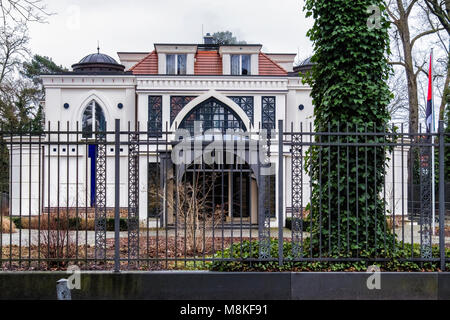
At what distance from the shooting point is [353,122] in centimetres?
708

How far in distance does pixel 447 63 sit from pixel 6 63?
25230 mm

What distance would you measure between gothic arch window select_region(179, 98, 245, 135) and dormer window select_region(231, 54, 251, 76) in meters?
2.70

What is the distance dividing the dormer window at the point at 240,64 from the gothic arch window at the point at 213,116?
2698mm

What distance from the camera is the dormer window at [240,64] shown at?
2308 centimetres

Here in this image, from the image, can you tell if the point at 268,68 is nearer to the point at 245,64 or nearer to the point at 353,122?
the point at 245,64

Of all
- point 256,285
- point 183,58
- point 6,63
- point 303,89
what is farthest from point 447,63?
point 6,63

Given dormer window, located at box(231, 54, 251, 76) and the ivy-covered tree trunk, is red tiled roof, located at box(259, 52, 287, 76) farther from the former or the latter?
the ivy-covered tree trunk

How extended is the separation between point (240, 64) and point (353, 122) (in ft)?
54.8

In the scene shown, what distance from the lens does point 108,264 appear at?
7.49 meters

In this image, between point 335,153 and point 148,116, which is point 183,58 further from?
point 335,153

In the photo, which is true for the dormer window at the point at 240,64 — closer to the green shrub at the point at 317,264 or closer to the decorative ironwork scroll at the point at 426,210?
the decorative ironwork scroll at the point at 426,210

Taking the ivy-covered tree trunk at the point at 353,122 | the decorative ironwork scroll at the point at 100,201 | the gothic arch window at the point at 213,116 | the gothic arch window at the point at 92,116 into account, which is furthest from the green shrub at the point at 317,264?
the gothic arch window at the point at 92,116

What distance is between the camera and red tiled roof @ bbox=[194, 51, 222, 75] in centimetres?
2343

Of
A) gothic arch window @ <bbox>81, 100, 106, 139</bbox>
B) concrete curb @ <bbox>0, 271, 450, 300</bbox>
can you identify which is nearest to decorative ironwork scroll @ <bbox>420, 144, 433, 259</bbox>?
concrete curb @ <bbox>0, 271, 450, 300</bbox>
